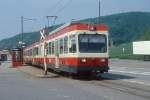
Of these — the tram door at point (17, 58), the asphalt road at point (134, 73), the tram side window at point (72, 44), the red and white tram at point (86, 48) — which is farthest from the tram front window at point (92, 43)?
the tram door at point (17, 58)

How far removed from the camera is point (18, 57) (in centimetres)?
7169

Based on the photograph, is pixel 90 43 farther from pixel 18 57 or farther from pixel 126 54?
pixel 126 54

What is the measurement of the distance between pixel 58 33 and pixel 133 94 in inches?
603

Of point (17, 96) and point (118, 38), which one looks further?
point (118, 38)

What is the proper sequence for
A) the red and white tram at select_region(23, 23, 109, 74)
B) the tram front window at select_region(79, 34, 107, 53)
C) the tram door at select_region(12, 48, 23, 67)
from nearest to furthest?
the red and white tram at select_region(23, 23, 109, 74) → the tram front window at select_region(79, 34, 107, 53) → the tram door at select_region(12, 48, 23, 67)

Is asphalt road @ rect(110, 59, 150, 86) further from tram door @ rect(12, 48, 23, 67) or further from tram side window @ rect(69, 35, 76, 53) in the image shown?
tram door @ rect(12, 48, 23, 67)

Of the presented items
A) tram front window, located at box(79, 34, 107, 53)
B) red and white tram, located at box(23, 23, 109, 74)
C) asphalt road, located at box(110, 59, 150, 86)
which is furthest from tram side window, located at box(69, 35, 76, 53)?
asphalt road, located at box(110, 59, 150, 86)

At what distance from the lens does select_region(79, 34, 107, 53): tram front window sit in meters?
27.9

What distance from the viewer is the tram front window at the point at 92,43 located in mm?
27906

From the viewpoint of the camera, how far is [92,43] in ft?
92.1

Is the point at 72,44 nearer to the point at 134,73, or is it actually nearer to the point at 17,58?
the point at 134,73

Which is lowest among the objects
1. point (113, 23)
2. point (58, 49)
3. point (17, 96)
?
point (17, 96)

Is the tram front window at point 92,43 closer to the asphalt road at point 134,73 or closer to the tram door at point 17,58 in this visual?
the asphalt road at point 134,73

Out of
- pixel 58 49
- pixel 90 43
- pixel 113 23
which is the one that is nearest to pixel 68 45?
pixel 90 43
